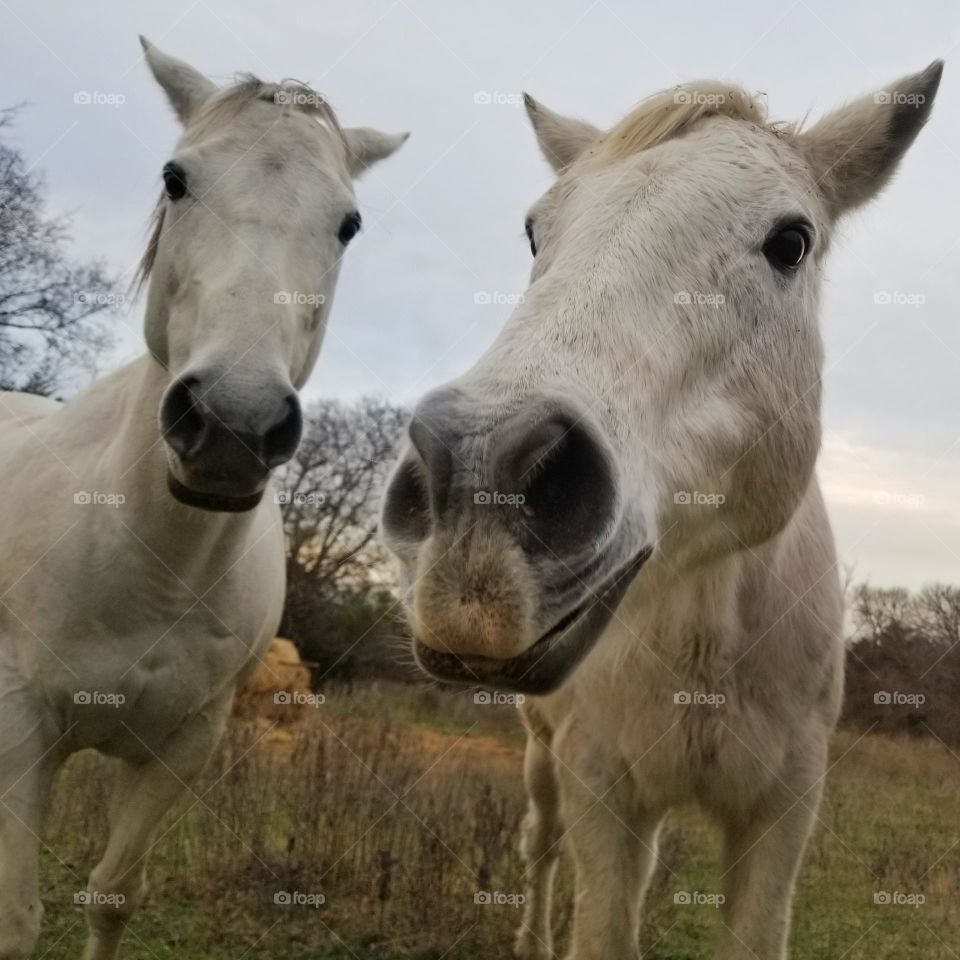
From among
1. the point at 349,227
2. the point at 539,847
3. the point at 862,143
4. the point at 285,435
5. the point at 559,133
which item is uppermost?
the point at 559,133

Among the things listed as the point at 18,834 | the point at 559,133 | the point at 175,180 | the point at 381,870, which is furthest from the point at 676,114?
the point at 381,870

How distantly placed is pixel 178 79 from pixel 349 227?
1.17 meters

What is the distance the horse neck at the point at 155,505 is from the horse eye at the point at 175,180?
0.66 metres

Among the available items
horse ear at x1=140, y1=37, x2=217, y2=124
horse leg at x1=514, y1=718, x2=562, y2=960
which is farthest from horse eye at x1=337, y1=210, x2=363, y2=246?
horse leg at x1=514, y1=718, x2=562, y2=960

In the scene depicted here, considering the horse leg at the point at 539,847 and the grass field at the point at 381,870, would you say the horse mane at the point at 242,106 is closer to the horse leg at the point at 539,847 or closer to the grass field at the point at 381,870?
the grass field at the point at 381,870

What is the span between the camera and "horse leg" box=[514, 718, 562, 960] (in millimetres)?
5480

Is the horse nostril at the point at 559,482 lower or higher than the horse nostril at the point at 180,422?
lower

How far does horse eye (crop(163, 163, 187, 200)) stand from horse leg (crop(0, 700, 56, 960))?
1990mm

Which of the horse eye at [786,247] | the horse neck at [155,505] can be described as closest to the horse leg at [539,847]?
the horse neck at [155,505]

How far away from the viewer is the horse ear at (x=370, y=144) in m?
4.45

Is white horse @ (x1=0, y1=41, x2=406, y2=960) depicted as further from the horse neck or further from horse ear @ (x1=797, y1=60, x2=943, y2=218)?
horse ear @ (x1=797, y1=60, x2=943, y2=218)

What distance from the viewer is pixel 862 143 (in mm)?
3201

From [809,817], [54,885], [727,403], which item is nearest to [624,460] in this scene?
[727,403]

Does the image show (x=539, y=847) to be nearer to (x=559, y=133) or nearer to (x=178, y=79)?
(x=559, y=133)
